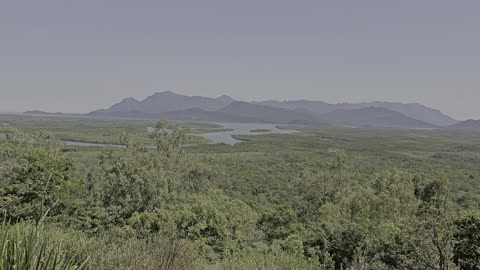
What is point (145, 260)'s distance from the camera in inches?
213

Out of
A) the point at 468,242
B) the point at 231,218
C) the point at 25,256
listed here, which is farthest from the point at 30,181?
the point at 468,242

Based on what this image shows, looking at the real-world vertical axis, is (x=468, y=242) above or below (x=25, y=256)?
below

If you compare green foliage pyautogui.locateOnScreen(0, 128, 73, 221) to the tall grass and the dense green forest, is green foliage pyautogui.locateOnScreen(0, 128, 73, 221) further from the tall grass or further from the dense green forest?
the tall grass

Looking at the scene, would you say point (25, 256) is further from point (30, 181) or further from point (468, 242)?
point (30, 181)

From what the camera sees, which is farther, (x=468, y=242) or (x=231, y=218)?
(x=231, y=218)

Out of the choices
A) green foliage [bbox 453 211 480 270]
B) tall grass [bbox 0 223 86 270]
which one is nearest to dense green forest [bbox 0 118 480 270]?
green foliage [bbox 453 211 480 270]

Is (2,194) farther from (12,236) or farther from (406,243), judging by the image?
(406,243)

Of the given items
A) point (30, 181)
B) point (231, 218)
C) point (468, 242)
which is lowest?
point (231, 218)

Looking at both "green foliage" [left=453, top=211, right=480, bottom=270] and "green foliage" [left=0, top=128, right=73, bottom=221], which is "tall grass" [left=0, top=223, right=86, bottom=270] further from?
"green foliage" [left=453, top=211, right=480, bottom=270]

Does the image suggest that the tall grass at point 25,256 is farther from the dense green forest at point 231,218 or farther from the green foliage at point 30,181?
the green foliage at point 30,181

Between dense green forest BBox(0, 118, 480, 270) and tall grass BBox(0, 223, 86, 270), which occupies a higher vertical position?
tall grass BBox(0, 223, 86, 270)

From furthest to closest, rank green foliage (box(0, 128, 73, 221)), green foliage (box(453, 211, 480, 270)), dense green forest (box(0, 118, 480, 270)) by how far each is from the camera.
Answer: green foliage (box(0, 128, 73, 221)), green foliage (box(453, 211, 480, 270)), dense green forest (box(0, 118, 480, 270))

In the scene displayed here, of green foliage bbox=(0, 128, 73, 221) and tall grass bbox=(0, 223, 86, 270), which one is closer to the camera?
tall grass bbox=(0, 223, 86, 270)

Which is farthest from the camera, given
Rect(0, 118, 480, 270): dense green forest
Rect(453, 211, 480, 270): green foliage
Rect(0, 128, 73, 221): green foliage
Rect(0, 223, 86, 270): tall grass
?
Rect(0, 128, 73, 221): green foliage
